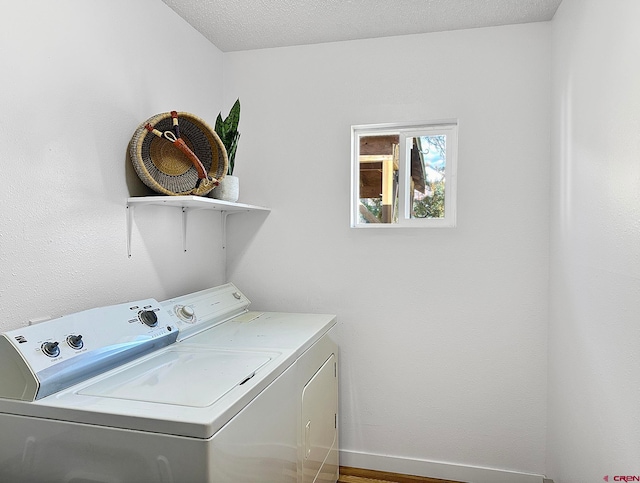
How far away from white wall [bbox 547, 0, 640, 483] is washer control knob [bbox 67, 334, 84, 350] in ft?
5.30

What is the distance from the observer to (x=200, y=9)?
6.95 feet

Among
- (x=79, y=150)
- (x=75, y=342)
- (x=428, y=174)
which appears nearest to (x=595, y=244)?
(x=428, y=174)

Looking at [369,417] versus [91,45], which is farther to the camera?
[369,417]

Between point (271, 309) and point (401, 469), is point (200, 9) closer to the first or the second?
point (271, 309)

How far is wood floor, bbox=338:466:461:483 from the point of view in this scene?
2371 millimetres

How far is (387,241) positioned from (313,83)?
3.18 feet


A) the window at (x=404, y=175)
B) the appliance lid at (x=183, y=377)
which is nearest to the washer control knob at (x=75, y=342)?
the appliance lid at (x=183, y=377)

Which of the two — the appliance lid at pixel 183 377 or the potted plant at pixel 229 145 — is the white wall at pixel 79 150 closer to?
the potted plant at pixel 229 145

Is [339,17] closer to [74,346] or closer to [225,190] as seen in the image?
[225,190]

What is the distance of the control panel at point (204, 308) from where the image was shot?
6.15ft

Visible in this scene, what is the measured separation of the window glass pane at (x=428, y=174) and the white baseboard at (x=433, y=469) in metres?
1.33

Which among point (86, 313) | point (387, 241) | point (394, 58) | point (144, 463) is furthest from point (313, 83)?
point (144, 463)

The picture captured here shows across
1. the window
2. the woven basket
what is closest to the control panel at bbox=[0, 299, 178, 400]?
the woven basket

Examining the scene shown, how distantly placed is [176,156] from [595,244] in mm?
1695
